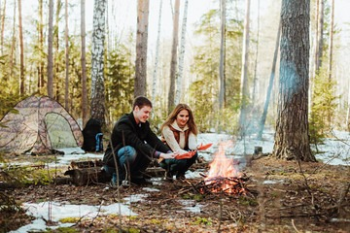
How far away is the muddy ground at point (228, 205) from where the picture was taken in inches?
116

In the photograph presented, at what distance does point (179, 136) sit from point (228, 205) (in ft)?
5.24

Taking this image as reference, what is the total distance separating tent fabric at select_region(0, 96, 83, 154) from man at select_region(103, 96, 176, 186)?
4.10 m

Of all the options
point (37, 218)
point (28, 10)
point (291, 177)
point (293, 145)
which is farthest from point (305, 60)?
point (28, 10)

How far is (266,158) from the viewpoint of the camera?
7070 mm

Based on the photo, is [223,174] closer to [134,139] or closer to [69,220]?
[134,139]

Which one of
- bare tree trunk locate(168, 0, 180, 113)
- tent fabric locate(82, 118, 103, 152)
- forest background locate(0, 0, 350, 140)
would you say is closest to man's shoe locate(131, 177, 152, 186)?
tent fabric locate(82, 118, 103, 152)

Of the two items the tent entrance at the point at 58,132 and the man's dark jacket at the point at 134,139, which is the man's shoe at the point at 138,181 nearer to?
the man's dark jacket at the point at 134,139

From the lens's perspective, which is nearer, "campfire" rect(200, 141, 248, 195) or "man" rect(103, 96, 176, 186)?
"campfire" rect(200, 141, 248, 195)

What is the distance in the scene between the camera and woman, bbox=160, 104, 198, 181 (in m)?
5.04

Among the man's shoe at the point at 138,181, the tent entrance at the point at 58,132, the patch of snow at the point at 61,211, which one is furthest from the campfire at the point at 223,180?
the tent entrance at the point at 58,132

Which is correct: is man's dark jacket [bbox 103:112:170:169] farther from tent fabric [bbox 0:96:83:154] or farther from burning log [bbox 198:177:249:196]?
tent fabric [bbox 0:96:83:154]

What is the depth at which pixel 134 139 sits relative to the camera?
14.8ft

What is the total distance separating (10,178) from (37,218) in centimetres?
58

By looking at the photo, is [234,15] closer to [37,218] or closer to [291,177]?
[291,177]
